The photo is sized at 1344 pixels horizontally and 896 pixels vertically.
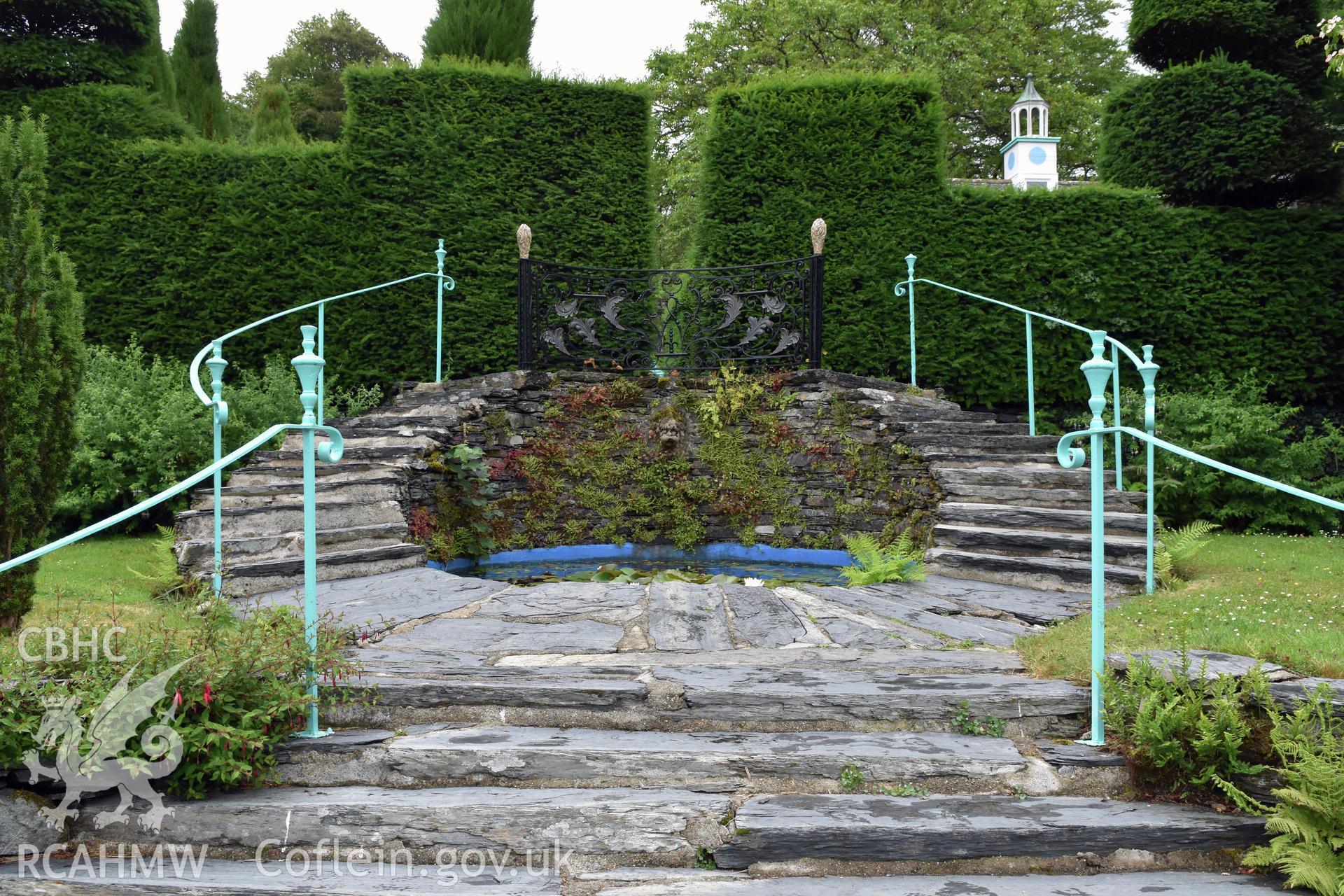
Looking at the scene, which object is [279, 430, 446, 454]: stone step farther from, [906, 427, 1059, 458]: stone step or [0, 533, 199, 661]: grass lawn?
[906, 427, 1059, 458]: stone step

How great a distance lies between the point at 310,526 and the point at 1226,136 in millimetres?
9555

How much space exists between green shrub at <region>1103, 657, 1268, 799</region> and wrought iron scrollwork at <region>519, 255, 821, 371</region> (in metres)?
5.84

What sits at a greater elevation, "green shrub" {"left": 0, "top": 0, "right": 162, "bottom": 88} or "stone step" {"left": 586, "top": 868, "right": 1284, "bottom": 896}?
"green shrub" {"left": 0, "top": 0, "right": 162, "bottom": 88}

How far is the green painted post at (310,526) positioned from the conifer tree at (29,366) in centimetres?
146

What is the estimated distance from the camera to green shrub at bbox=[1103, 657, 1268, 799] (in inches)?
92.5

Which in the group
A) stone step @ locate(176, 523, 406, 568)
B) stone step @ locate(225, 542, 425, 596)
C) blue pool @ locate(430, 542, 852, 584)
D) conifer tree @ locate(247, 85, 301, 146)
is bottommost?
blue pool @ locate(430, 542, 852, 584)

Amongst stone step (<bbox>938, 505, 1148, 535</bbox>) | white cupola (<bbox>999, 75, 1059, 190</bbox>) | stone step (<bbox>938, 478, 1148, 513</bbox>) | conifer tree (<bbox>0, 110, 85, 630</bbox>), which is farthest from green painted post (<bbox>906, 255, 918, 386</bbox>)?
white cupola (<bbox>999, 75, 1059, 190</bbox>)

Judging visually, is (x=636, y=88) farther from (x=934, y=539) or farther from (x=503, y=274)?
(x=934, y=539)

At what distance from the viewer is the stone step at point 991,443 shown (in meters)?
6.64

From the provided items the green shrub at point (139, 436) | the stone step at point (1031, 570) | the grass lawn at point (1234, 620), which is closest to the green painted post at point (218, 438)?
the green shrub at point (139, 436)

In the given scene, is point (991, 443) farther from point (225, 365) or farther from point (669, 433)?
point (225, 365)

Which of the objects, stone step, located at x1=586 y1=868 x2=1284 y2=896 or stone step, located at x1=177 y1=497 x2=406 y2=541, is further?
stone step, located at x1=177 y1=497 x2=406 y2=541

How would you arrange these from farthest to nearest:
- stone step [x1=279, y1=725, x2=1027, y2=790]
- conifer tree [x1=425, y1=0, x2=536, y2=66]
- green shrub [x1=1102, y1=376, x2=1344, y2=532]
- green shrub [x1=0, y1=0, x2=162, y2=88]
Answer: conifer tree [x1=425, y1=0, x2=536, y2=66]
green shrub [x1=0, y1=0, x2=162, y2=88]
green shrub [x1=1102, y1=376, x2=1344, y2=532]
stone step [x1=279, y1=725, x2=1027, y2=790]

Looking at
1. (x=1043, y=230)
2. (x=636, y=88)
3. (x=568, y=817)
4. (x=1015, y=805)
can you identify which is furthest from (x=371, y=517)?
(x=1043, y=230)
